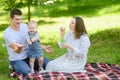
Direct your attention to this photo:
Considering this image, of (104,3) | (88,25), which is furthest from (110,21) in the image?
(104,3)

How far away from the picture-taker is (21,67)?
308 inches

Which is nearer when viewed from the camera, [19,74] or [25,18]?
[19,74]

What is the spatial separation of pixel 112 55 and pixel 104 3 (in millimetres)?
10681

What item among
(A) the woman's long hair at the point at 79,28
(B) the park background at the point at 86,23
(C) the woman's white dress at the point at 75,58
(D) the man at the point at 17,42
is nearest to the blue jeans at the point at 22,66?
(D) the man at the point at 17,42

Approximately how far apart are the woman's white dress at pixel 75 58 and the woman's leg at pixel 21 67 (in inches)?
18.0

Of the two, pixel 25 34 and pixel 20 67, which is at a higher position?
pixel 25 34

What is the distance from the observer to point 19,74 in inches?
309

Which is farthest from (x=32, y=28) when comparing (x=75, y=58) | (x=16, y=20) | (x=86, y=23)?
(x=86, y=23)

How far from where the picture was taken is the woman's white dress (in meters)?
7.71

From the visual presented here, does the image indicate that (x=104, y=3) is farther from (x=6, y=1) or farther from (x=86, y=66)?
(x=86, y=66)

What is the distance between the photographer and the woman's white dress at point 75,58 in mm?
7711

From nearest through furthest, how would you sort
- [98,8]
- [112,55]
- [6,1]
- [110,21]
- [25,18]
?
[112,55], [6,1], [110,21], [25,18], [98,8]

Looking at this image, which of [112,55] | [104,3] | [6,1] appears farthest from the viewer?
[104,3]

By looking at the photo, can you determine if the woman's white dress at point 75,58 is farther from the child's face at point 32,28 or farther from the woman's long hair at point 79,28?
the child's face at point 32,28
